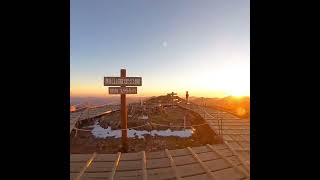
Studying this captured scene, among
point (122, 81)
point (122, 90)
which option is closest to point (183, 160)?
point (122, 90)

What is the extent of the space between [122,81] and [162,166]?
4103 mm

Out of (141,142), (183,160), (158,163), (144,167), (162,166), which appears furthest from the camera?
(141,142)

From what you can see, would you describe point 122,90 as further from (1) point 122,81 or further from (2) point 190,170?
(2) point 190,170

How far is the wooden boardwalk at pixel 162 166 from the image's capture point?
592cm

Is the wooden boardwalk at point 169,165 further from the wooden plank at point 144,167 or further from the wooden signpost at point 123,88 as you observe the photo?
the wooden signpost at point 123,88

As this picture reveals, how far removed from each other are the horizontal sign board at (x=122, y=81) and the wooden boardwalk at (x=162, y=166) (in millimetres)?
3063

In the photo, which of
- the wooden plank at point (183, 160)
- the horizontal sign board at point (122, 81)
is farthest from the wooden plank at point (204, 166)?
the horizontal sign board at point (122, 81)

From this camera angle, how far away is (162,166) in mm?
6617

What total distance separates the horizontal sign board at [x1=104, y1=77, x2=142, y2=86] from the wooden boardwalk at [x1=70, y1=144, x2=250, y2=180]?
3063 millimetres

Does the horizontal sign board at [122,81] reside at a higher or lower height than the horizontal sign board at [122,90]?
higher
